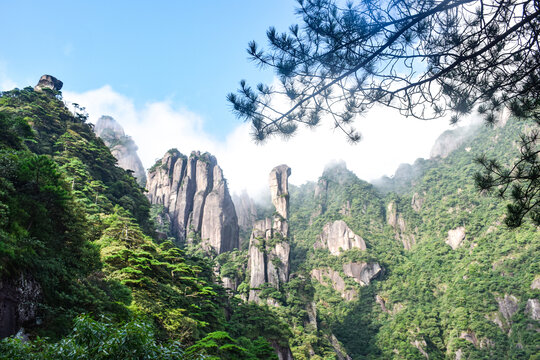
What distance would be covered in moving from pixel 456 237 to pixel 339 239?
894 inches

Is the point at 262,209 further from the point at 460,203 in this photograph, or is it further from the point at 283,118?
the point at 283,118

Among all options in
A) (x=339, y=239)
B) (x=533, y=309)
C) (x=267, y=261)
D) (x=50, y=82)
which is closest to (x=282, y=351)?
(x=267, y=261)

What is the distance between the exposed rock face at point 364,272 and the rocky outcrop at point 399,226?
61.2 feet

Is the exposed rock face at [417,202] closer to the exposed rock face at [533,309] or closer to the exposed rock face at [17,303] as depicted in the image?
the exposed rock face at [533,309]

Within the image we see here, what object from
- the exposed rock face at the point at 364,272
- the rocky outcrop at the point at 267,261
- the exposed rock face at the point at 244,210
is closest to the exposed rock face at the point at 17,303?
the rocky outcrop at the point at 267,261

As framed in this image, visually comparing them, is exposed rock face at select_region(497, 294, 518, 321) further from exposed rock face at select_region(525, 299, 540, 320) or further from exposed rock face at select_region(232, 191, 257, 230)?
exposed rock face at select_region(232, 191, 257, 230)

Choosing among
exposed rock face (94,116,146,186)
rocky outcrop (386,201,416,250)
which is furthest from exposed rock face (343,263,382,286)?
exposed rock face (94,116,146,186)

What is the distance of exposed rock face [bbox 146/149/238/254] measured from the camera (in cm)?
5234

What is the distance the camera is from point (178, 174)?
2249 inches

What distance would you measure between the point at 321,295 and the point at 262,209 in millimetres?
29920

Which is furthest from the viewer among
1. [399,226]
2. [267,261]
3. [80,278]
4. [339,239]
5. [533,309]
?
[399,226]

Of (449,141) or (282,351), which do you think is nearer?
(282,351)

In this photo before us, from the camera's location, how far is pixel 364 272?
2277 inches

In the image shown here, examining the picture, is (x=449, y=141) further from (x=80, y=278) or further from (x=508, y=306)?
(x=80, y=278)
